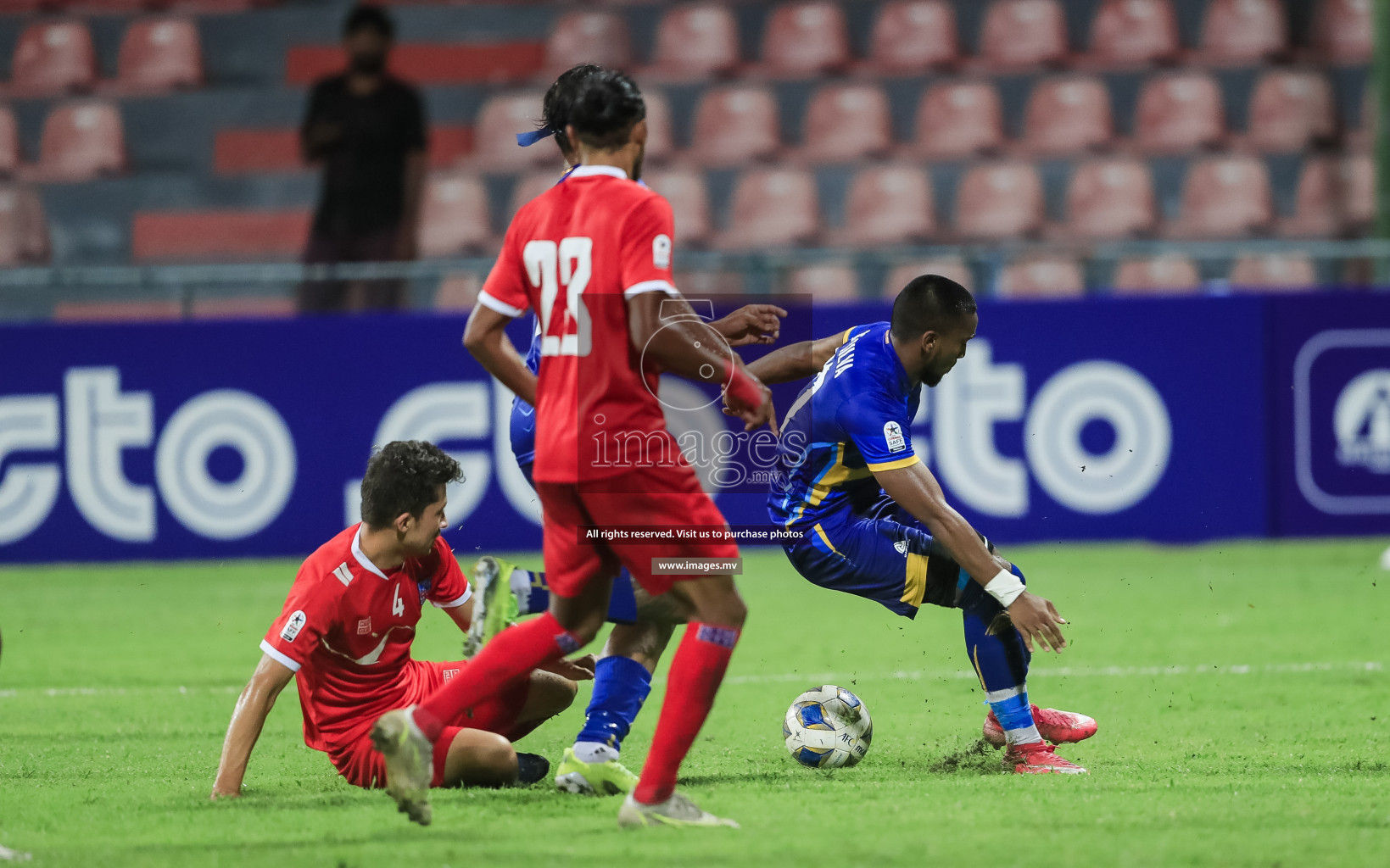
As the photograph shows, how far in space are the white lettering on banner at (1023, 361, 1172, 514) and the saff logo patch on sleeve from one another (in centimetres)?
608

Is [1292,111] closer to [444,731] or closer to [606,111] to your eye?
[606,111]

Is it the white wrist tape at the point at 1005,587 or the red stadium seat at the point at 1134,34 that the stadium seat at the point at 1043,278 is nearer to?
the red stadium seat at the point at 1134,34

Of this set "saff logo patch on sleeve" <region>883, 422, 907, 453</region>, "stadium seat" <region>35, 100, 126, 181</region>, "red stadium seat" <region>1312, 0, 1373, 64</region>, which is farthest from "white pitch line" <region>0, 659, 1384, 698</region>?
"red stadium seat" <region>1312, 0, 1373, 64</region>

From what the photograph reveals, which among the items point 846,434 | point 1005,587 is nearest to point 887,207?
point 846,434

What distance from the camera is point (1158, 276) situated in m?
Result: 11.0

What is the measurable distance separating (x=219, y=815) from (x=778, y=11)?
39.6ft

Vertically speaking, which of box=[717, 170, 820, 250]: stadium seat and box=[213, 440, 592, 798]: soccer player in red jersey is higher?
box=[717, 170, 820, 250]: stadium seat

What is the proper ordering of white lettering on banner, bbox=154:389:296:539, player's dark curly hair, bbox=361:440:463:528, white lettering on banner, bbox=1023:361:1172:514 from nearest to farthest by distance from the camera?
1. player's dark curly hair, bbox=361:440:463:528
2. white lettering on banner, bbox=154:389:296:539
3. white lettering on banner, bbox=1023:361:1172:514

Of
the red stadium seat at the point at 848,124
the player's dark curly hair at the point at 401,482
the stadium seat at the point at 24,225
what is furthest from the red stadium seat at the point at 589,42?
the player's dark curly hair at the point at 401,482

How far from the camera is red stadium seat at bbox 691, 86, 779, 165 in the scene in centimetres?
1448

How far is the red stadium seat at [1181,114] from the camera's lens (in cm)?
1421

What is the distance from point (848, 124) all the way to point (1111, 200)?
2439 millimetres

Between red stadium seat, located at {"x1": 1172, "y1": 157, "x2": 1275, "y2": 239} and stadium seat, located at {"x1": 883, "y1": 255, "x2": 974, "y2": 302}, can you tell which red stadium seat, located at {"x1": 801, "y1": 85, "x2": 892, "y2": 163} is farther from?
stadium seat, located at {"x1": 883, "y1": 255, "x2": 974, "y2": 302}

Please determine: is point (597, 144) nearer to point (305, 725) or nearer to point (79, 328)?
point (305, 725)
